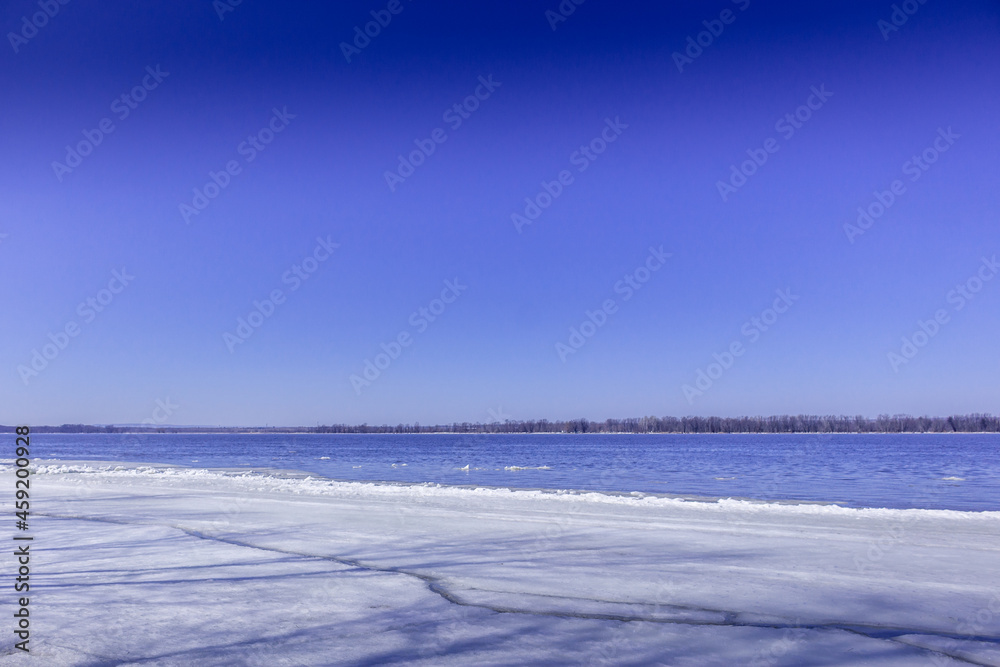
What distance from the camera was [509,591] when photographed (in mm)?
8094

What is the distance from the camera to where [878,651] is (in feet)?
19.4

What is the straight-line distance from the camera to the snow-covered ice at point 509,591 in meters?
5.84

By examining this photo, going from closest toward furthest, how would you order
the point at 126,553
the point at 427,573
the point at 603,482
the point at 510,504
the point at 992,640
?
1. the point at 992,640
2. the point at 427,573
3. the point at 126,553
4. the point at 510,504
5. the point at 603,482

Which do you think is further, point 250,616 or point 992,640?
point 250,616

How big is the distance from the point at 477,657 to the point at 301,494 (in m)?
19.5

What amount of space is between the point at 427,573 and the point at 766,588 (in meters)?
4.43

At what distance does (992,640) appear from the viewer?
20.6ft

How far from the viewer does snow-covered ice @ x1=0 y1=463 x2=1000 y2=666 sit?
5.84 meters

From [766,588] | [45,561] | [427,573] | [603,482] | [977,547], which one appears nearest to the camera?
[766,588]

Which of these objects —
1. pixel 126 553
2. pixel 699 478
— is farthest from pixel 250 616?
pixel 699 478

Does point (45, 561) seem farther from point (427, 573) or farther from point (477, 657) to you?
point (477, 657)

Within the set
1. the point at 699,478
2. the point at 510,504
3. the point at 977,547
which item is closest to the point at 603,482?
the point at 699,478

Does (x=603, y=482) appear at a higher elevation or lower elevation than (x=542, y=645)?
lower

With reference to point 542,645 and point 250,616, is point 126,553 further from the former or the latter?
point 542,645
